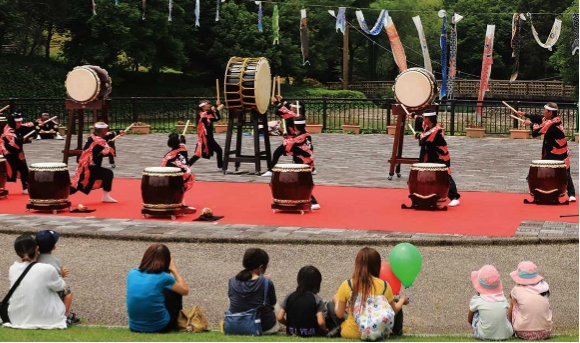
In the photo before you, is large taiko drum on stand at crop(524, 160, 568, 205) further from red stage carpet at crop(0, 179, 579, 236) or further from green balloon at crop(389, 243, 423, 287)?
green balloon at crop(389, 243, 423, 287)

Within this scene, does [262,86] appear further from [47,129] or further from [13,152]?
[47,129]

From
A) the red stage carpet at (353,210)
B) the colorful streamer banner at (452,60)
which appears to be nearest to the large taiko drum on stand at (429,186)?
the red stage carpet at (353,210)

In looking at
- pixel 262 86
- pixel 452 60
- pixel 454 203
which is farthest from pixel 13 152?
pixel 452 60

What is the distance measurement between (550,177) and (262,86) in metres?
6.79

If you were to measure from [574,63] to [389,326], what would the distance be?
46.8 metres

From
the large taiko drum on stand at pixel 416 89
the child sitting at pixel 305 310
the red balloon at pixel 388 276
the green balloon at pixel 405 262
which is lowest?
the child sitting at pixel 305 310

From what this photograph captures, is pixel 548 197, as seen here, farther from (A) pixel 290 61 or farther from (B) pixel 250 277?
(A) pixel 290 61

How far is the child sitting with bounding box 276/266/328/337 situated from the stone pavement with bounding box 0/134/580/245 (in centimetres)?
436

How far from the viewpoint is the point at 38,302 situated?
747 cm

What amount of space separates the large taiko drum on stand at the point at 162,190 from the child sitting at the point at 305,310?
6.46 meters

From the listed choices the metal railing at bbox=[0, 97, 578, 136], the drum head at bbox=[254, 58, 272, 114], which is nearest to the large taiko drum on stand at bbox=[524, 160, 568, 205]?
the drum head at bbox=[254, 58, 272, 114]

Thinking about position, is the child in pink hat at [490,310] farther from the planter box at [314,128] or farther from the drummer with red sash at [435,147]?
the planter box at [314,128]

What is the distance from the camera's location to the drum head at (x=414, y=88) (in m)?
17.4

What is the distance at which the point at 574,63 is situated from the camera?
50.6 m
